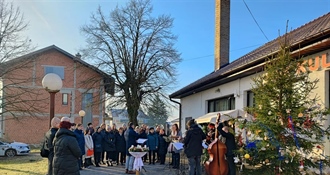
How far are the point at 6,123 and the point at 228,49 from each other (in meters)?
25.0

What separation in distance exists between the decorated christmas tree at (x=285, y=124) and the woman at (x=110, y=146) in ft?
24.3

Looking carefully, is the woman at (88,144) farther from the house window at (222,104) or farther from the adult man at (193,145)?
the house window at (222,104)

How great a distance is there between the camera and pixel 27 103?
78.2 ft

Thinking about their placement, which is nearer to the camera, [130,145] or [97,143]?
[130,145]

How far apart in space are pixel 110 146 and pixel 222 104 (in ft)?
18.5

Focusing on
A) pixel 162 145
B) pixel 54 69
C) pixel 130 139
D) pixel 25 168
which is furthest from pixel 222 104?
pixel 54 69

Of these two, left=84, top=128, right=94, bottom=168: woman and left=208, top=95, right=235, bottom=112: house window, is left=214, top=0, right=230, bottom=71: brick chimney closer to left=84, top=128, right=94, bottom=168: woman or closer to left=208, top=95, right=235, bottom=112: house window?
left=208, top=95, right=235, bottom=112: house window

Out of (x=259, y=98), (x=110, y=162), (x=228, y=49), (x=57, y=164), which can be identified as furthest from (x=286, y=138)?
(x=228, y=49)

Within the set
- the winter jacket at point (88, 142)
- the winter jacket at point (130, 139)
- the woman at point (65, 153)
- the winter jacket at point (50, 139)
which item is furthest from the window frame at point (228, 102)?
the woman at point (65, 153)

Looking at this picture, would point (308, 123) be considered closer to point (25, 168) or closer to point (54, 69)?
point (25, 168)

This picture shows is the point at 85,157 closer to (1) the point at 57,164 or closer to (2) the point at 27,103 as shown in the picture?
(1) the point at 57,164

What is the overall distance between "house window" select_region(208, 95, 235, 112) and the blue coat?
136 inches

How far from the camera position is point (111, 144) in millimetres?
13906

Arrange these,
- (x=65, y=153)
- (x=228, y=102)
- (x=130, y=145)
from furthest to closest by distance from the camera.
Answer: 1. (x=228, y=102)
2. (x=130, y=145)
3. (x=65, y=153)
